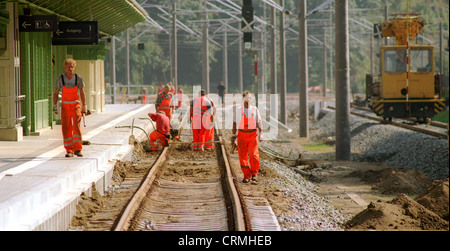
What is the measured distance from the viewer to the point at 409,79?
27.7m

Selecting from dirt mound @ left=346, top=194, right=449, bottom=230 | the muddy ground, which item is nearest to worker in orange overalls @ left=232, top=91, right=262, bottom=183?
the muddy ground

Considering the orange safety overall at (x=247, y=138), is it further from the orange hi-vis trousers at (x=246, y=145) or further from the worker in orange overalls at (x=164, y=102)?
the worker in orange overalls at (x=164, y=102)

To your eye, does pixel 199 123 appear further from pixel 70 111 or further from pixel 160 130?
pixel 70 111

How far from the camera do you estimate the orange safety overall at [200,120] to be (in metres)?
18.6

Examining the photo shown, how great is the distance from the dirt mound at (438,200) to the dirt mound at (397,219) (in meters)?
0.62

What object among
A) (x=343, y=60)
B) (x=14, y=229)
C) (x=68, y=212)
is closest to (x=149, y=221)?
(x=68, y=212)

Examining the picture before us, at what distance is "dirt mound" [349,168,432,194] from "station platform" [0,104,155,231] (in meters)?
5.65

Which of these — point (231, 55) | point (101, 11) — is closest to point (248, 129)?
point (101, 11)

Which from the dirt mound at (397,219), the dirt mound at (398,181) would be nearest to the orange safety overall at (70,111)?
the dirt mound at (397,219)

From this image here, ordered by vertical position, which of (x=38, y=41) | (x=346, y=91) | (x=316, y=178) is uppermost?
(x=38, y=41)
